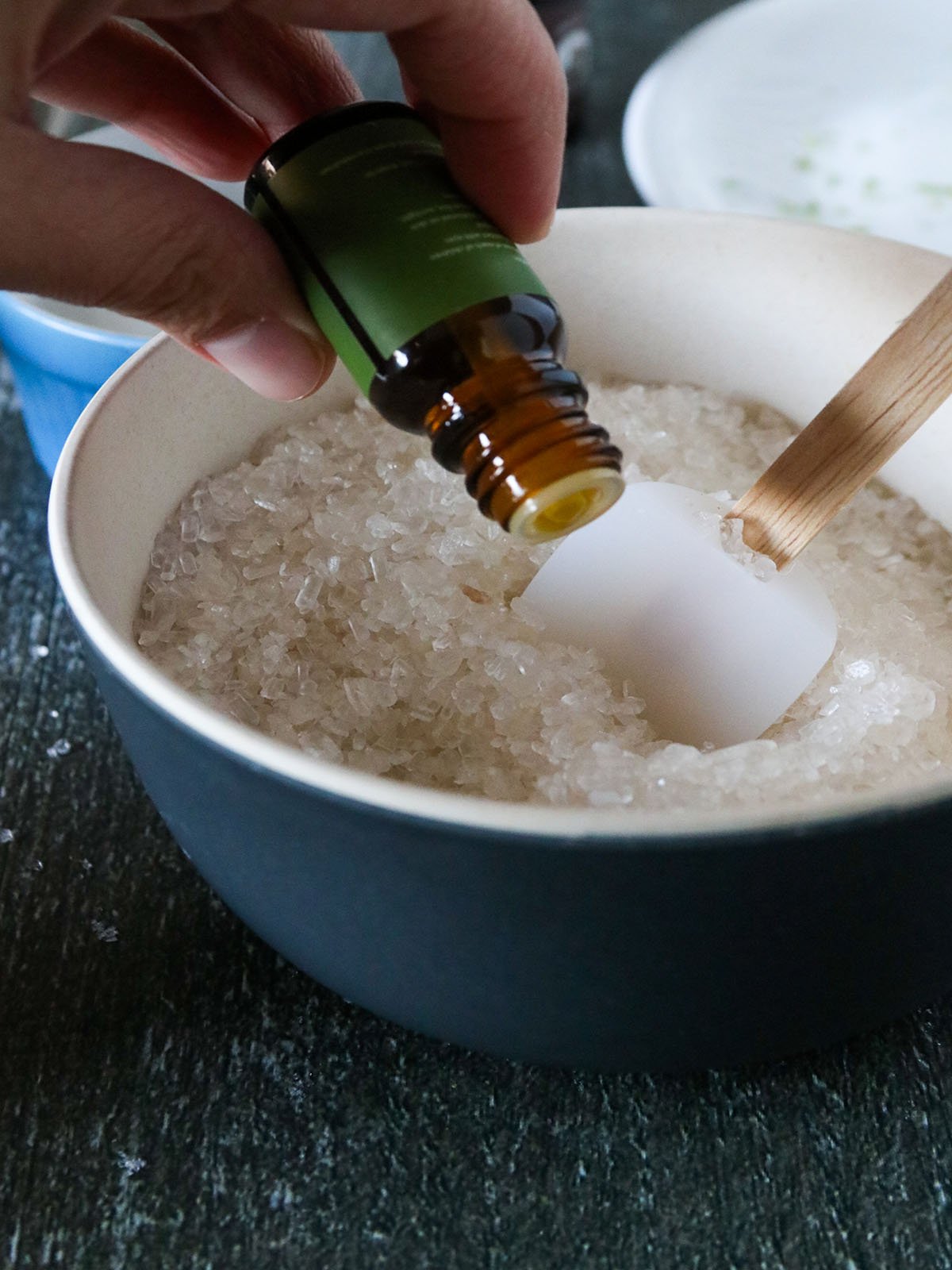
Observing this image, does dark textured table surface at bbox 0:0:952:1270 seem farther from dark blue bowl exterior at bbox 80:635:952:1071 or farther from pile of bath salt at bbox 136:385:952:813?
pile of bath salt at bbox 136:385:952:813

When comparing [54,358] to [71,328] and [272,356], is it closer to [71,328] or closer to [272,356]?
[71,328]

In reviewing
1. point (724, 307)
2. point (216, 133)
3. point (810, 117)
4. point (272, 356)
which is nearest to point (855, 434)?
point (724, 307)

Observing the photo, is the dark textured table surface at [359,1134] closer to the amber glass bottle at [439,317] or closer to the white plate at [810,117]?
the amber glass bottle at [439,317]

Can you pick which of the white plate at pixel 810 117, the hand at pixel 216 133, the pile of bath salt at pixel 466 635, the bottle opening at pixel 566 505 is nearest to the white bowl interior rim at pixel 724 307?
the pile of bath salt at pixel 466 635

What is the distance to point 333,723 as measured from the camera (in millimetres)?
761

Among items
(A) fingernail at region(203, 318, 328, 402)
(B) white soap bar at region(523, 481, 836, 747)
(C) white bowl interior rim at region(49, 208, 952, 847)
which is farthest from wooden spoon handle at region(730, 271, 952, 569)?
(A) fingernail at region(203, 318, 328, 402)

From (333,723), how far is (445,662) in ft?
0.27

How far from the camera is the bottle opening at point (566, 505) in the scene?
600mm

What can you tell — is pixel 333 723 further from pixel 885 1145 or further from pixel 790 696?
pixel 885 1145

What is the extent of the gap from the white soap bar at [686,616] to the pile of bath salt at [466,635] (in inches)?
1.0

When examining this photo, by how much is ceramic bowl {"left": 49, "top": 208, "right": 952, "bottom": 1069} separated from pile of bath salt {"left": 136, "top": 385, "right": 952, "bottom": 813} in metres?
0.06

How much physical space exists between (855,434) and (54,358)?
67 centimetres

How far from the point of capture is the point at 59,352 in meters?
1.04

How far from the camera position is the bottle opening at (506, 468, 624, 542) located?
0.60m
